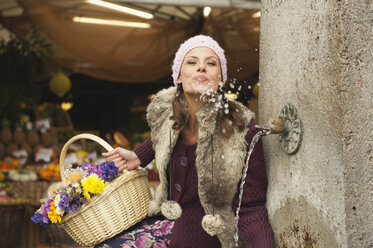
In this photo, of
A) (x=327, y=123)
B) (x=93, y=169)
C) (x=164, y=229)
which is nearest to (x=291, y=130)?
(x=327, y=123)

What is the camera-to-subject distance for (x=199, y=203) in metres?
2.49

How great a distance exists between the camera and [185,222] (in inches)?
98.0

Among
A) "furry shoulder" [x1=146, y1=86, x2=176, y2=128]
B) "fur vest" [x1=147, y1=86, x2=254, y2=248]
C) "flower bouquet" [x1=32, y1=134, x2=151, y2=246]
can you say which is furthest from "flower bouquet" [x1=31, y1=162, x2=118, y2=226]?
"fur vest" [x1=147, y1=86, x2=254, y2=248]

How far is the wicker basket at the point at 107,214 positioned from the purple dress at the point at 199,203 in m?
0.09

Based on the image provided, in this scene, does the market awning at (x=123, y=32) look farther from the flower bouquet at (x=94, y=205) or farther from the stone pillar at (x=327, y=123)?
the stone pillar at (x=327, y=123)

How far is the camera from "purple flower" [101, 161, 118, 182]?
2621mm

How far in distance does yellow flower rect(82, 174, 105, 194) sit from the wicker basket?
1.1 inches

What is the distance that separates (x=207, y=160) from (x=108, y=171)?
2.02 feet

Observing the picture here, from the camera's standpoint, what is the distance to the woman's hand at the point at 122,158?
9.03ft

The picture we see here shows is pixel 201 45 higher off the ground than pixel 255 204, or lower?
higher

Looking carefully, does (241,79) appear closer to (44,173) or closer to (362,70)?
(362,70)

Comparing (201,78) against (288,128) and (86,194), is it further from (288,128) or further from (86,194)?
(86,194)

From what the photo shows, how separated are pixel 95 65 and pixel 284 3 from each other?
4966 millimetres

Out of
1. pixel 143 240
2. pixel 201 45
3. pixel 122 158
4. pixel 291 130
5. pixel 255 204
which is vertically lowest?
pixel 143 240
